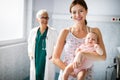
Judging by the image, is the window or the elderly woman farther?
the window

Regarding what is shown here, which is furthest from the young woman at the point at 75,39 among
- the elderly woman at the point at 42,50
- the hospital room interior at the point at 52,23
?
the hospital room interior at the point at 52,23

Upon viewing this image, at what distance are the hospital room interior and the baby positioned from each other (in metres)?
1.60

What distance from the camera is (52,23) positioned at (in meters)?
3.10

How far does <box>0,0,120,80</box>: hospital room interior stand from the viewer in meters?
2.75

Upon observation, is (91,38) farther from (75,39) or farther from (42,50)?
(42,50)

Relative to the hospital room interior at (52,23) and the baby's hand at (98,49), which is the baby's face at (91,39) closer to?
the baby's hand at (98,49)

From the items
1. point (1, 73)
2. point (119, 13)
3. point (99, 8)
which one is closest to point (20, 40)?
point (1, 73)

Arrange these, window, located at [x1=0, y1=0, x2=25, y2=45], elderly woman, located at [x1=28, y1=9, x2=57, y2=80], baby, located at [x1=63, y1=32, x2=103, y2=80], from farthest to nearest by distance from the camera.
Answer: window, located at [x1=0, y1=0, x2=25, y2=45] → elderly woman, located at [x1=28, y1=9, x2=57, y2=80] → baby, located at [x1=63, y1=32, x2=103, y2=80]

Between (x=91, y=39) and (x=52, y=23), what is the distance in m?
2.03

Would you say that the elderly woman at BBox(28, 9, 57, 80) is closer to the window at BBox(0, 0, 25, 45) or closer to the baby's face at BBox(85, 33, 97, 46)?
the window at BBox(0, 0, 25, 45)

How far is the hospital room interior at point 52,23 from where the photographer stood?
2.75 m

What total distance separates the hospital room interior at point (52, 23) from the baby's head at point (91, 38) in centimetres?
165

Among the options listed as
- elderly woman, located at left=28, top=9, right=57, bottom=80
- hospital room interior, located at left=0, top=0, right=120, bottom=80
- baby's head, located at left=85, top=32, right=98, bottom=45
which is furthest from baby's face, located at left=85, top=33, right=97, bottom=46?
hospital room interior, located at left=0, top=0, right=120, bottom=80

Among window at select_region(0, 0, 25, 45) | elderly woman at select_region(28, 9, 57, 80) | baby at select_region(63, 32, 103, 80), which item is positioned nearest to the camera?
baby at select_region(63, 32, 103, 80)
